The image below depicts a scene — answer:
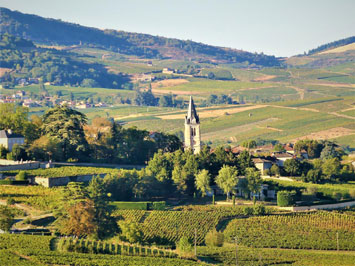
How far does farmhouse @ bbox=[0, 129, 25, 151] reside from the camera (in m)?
80.3

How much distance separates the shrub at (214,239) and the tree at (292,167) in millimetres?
20824

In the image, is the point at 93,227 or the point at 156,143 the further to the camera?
the point at 156,143

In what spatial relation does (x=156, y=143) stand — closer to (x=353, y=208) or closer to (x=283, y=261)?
(x=353, y=208)

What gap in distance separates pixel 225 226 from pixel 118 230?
436 inches

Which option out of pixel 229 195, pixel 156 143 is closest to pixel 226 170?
pixel 229 195

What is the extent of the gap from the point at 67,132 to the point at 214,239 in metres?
26.1

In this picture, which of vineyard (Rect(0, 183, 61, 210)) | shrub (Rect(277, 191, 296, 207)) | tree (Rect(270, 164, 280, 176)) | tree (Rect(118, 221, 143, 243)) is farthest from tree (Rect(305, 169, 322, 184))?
tree (Rect(118, 221, 143, 243))

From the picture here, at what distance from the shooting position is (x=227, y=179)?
74.5m

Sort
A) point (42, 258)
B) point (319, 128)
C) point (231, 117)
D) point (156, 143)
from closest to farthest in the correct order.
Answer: point (42, 258)
point (156, 143)
point (319, 128)
point (231, 117)

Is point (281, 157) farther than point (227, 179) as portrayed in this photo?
Yes

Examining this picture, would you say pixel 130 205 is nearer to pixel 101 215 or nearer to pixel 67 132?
pixel 101 215

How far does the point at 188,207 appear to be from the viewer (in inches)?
2815

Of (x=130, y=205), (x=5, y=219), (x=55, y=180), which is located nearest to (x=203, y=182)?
(x=130, y=205)

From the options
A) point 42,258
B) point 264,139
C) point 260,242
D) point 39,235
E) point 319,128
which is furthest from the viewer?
point 319,128
